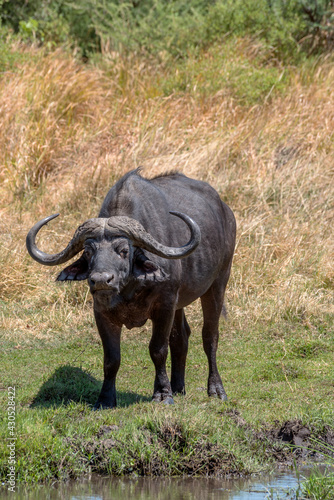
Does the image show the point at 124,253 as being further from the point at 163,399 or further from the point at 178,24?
the point at 178,24

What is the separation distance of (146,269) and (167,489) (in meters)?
1.81

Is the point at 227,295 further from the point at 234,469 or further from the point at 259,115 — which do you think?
the point at 259,115

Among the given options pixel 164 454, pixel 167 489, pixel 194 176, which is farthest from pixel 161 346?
pixel 194 176

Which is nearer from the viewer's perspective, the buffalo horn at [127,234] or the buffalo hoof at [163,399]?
the buffalo horn at [127,234]

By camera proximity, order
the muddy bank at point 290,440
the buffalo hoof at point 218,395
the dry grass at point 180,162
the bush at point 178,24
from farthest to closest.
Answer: the bush at point 178,24
the dry grass at point 180,162
the buffalo hoof at point 218,395
the muddy bank at point 290,440

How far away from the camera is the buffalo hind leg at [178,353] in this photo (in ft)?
23.1

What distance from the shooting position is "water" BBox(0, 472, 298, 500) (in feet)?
15.6

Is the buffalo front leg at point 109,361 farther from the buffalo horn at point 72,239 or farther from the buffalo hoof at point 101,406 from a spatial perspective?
the buffalo horn at point 72,239

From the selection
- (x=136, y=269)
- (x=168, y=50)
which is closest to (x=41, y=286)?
(x=136, y=269)

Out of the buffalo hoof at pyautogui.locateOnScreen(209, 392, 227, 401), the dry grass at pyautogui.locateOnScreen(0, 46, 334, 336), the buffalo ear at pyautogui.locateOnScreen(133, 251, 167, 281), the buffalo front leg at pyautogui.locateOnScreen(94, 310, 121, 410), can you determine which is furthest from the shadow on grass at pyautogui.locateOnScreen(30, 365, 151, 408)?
the dry grass at pyautogui.locateOnScreen(0, 46, 334, 336)

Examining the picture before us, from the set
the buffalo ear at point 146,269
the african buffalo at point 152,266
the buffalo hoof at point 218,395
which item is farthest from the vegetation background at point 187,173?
the buffalo ear at point 146,269

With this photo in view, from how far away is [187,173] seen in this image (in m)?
12.3

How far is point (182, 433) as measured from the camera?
525 cm

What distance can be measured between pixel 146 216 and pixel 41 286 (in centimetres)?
391
